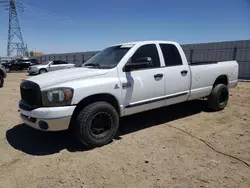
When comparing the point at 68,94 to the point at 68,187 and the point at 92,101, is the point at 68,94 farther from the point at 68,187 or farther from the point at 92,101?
the point at 68,187

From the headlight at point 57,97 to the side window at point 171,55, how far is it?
2379mm

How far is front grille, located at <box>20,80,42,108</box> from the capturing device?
373cm

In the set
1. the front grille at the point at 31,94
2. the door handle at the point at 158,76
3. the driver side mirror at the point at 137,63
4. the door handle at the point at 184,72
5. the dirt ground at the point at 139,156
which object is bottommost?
the dirt ground at the point at 139,156

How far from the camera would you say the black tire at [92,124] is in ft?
12.5

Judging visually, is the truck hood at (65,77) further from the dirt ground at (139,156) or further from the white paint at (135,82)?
the dirt ground at (139,156)

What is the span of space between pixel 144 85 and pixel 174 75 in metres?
0.93

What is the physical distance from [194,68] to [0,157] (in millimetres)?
4493

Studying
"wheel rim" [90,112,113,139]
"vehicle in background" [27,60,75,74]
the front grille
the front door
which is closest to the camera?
the front grille

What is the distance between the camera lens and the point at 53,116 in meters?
3.60

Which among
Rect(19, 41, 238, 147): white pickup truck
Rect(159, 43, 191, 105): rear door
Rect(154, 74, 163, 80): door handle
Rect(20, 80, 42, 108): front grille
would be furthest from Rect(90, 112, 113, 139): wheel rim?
Rect(159, 43, 191, 105): rear door

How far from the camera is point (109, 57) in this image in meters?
4.86

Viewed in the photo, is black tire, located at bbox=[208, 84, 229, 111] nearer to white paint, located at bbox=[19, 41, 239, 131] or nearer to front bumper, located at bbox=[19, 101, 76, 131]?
white paint, located at bbox=[19, 41, 239, 131]

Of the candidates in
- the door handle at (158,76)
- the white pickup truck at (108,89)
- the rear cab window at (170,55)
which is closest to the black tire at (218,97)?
the white pickup truck at (108,89)

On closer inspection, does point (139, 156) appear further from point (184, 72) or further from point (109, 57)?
point (184, 72)
